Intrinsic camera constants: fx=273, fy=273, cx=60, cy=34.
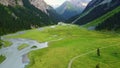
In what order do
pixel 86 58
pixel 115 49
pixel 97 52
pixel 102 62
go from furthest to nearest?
pixel 115 49
pixel 97 52
pixel 86 58
pixel 102 62

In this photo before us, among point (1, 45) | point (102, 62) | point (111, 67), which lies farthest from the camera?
point (1, 45)

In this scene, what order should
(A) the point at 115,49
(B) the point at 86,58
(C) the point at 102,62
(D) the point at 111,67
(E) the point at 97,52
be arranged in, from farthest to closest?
(A) the point at 115,49, (E) the point at 97,52, (B) the point at 86,58, (C) the point at 102,62, (D) the point at 111,67

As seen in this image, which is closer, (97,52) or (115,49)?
(97,52)

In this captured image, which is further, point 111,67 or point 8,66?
point 8,66

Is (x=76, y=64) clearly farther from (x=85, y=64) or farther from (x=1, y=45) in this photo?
(x=1, y=45)

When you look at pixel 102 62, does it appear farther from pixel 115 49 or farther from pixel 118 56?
pixel 115 49

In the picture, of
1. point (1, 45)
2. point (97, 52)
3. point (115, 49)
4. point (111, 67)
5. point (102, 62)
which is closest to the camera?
point (111, 67)

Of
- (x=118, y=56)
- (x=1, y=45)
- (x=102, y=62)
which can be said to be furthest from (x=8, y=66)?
(x=1, y=45)

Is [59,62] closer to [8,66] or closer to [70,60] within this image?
[70,60]

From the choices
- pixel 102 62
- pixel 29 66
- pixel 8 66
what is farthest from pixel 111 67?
pixel 8 66
